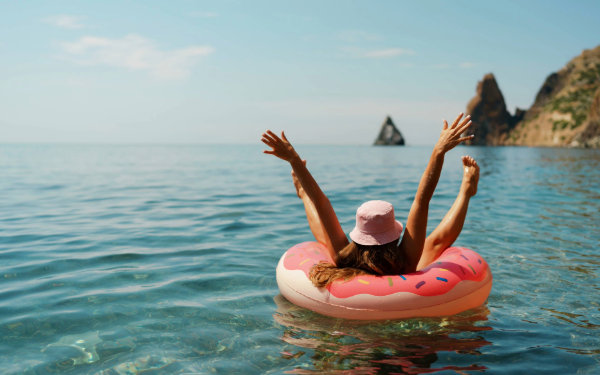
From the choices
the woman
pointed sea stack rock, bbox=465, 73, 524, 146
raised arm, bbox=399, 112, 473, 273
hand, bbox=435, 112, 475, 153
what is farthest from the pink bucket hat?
pointed sea stack rock, bbox=465, 73, 524, 146

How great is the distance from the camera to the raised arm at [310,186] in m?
3.54

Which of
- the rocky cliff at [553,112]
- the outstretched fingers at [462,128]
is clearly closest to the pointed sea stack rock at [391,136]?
the rocky cliff at [553,112]

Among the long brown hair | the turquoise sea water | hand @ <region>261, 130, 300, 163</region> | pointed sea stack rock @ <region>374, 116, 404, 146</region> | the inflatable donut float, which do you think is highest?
pointed sea stack rock @ <region>374, 116, 404, 146</region>

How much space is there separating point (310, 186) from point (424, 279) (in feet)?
4.22

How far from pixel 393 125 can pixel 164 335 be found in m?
134

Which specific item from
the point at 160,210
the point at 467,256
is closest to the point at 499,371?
the point at 467,256

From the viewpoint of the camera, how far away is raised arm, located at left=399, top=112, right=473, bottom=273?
11.4ft

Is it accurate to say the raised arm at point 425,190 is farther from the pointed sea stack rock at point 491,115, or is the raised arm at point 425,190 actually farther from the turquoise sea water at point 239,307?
the pointed sea stack rock at point 491,115

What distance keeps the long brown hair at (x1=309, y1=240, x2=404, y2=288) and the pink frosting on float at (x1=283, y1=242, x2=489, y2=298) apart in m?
0.07

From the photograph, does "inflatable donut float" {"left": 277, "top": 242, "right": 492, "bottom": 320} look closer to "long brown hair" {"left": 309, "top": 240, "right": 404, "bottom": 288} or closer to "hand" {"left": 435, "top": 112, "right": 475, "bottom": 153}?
"long brown hair" {"left": 309, "top": 240, "right": 404, "bottom": 288}

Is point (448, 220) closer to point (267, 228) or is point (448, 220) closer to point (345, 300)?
point (345, 300)

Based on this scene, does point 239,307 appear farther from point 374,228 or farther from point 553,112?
point 553,112

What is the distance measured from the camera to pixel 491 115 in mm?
116375

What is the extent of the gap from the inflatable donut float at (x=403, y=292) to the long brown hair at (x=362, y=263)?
0.07 metres
